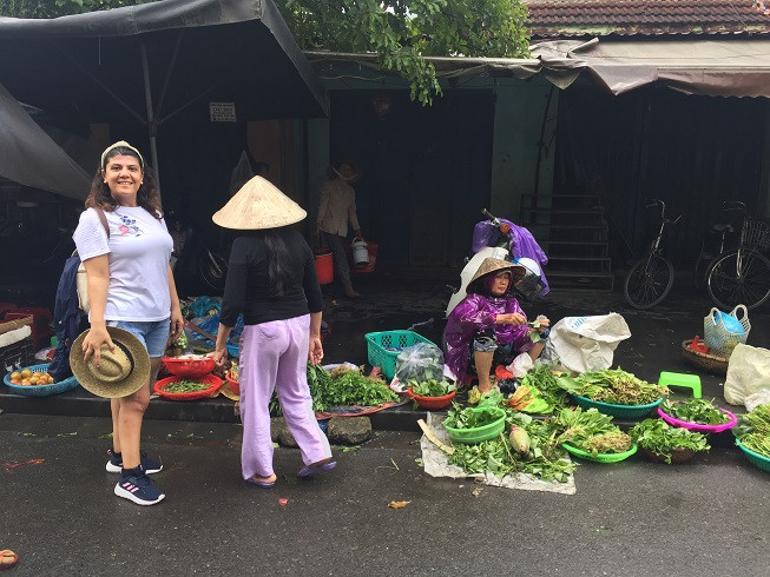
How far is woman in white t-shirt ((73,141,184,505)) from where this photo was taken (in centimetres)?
321

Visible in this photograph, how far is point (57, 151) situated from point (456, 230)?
5.99 meters

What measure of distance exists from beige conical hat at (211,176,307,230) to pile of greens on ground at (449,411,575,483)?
1893 millimetres

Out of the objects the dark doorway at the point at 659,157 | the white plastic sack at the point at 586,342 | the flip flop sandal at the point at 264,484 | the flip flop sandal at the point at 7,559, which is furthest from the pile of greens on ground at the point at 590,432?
the dark doorway at the point at 659,157

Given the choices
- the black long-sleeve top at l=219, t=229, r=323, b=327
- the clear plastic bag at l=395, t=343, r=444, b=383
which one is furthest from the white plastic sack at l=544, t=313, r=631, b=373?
the black long-sleeve top at l=219, t=229, r=323, b=327

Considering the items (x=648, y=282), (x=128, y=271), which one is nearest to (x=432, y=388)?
(x=128, y=271)

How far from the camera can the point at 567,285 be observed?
8.46m

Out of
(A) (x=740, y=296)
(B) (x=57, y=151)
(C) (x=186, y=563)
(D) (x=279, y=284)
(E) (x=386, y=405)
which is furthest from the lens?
(A) (x=740, y=296)

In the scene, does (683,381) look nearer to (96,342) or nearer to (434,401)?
(434,401)

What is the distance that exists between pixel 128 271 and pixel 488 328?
275cm

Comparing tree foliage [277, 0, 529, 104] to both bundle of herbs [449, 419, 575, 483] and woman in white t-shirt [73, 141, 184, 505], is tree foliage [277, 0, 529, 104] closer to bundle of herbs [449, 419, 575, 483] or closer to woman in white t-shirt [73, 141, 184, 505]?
woman in white t-shirt [73, 141, 184, 505]

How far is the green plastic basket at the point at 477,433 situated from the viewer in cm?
403

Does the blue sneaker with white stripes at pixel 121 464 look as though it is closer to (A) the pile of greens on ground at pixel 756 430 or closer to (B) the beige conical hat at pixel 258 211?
(B) the beige conical hat at pixel 258 211

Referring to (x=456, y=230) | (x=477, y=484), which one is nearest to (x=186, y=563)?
(x=477, y=484)

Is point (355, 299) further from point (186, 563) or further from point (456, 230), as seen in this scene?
point (186, 563)
